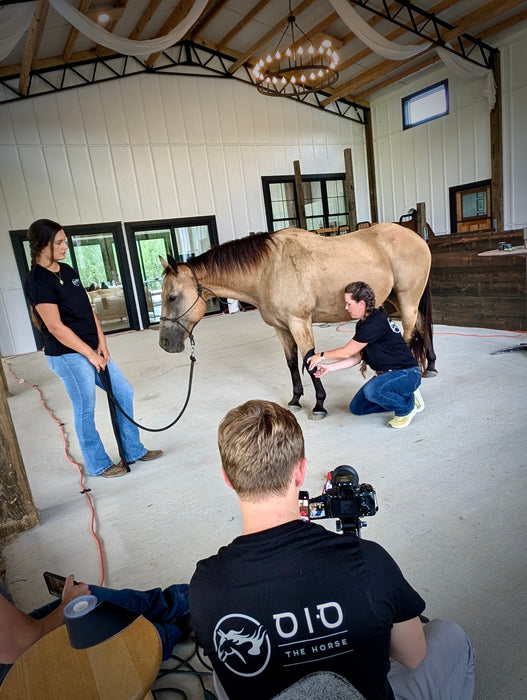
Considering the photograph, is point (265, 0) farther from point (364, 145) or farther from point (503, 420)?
point (503, 420)

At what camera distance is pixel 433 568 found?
1615 millimetres

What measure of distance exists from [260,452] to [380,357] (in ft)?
6.95

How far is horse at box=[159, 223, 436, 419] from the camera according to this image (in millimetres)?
3309

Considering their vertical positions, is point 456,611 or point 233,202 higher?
point 233,202

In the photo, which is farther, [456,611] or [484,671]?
[456,611]

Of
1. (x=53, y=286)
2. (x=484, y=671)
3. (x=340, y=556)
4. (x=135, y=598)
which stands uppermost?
(x=53, y=286)

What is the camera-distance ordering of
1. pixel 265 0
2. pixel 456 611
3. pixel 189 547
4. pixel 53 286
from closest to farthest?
pixel 456 611 → pixel 189 547 → pixel 53 286 → pixel 265 0

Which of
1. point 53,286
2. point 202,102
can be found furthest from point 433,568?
point 202,102

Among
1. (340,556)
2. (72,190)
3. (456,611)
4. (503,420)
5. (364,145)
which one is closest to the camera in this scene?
(340,556)

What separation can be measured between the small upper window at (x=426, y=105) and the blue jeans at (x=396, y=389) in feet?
34.2

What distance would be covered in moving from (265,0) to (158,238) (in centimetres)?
517

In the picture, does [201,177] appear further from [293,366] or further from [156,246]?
[293,366]

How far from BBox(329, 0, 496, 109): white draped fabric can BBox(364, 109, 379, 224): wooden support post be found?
2.98 metres

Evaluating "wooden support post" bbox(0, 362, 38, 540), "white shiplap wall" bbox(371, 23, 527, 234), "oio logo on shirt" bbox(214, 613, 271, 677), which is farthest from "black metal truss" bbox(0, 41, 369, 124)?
"oio logo on shirt" bbox(214, 613, 271, 677)
